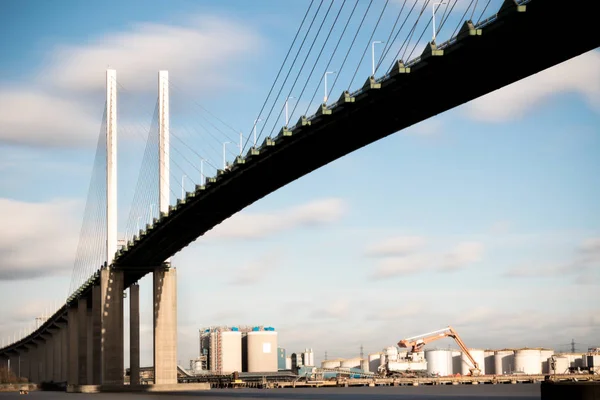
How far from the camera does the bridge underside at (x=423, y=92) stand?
34562mm

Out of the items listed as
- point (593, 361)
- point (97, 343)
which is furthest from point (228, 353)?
point (97, 343)

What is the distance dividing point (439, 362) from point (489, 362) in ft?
72.5

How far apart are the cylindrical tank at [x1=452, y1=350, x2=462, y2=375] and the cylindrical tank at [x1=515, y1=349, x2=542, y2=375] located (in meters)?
9.69

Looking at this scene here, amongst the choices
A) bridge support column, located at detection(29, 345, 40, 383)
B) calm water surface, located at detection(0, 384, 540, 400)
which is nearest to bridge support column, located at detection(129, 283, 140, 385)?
calm water surface, located at detection(0, 384, 540, 400)

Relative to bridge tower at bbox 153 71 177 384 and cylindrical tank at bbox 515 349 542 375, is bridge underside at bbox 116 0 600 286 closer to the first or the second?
bridge tower at bbox 153 71 177 384

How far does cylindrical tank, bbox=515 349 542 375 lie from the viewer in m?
171

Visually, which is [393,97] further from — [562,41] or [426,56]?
[562,41]

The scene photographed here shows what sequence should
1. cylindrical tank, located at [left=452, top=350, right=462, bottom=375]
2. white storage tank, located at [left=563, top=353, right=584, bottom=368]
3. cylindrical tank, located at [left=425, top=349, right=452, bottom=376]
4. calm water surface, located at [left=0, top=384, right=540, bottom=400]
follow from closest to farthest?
calm water surface, located at [left=0, top=384, right=540, bottom=400] → cylindrical tank, located at [left=425, top=349, right=452, bottom=376] → cylindrical tank, located at [left=452, top=350, right=462, bottom=375] → white storage tank, located at [left=563, top=353, right=584, bottom=368]

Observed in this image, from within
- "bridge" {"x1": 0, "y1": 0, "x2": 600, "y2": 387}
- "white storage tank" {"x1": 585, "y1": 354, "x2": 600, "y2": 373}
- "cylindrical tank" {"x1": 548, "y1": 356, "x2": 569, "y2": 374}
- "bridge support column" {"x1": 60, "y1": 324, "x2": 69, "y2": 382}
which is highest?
"bridge" {"x1": 0, "y1": 0, "x2": 600, "y2": 387}

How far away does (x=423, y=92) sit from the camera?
4209cm

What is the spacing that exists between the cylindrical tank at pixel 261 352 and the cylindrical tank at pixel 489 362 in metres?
39.6

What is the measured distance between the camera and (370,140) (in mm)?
49406

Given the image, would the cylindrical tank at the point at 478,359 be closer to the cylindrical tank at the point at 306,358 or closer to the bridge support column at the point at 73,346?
the cylindrical tank at the point at 306,358

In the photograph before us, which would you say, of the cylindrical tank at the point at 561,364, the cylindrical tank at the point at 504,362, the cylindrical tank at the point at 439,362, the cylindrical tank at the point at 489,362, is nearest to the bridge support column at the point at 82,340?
the cylindrical tank at the point at 439,362
